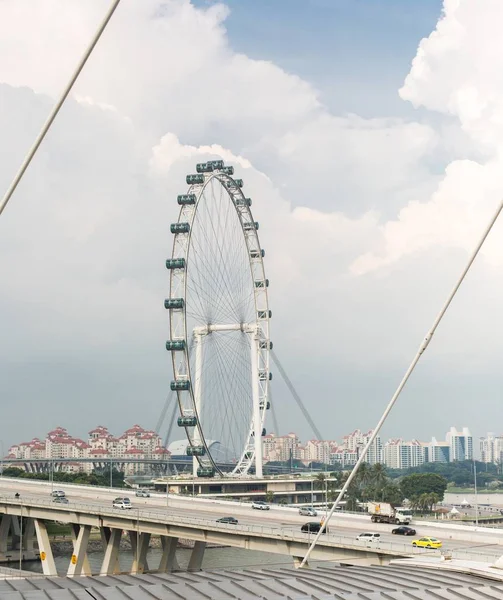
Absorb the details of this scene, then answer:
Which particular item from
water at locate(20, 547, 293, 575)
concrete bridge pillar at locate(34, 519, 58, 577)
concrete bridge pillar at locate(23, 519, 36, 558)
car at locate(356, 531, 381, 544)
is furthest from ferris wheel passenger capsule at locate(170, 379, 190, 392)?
car at locate(356, 531, 381, 544)

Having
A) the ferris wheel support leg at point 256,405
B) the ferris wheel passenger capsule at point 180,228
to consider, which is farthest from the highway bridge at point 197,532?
the ferris wheel passenger capsule at point 180,228

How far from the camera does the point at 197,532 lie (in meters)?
55.3

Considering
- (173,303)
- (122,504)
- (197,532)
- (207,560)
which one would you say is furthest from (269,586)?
(173,303)

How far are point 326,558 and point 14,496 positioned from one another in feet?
123

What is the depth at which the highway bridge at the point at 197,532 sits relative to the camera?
44.8 metres

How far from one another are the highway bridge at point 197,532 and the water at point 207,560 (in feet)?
11.3

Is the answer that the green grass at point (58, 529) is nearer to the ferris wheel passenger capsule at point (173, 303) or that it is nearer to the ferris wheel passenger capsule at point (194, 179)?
the ferris wheel passenger capsule at point (173, 303)

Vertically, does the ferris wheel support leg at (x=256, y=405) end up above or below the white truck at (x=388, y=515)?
above

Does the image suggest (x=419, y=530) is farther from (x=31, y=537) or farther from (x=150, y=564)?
(x=31, y=537)

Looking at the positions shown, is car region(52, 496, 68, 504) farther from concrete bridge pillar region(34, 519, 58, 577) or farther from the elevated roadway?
concrete bridge pillar region(34, 519, 58, 577)

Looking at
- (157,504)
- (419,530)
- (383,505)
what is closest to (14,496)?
(157,504)

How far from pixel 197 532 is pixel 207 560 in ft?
66.2

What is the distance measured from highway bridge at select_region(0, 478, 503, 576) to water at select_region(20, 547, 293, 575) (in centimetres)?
345

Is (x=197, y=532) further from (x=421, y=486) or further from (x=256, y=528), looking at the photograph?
(x=421, y=486)
